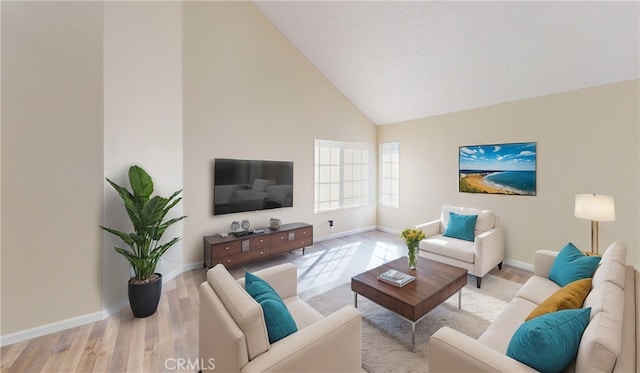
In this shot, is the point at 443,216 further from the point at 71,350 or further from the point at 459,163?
the point at 71,350

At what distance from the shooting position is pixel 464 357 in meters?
1.31

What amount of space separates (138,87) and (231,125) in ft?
4.50

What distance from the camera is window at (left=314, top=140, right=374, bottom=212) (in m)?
5.43

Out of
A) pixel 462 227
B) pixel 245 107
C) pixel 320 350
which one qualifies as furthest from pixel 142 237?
pixel 462 227

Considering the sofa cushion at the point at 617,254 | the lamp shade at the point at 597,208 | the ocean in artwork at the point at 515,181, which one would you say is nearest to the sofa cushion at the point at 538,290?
the sofa cushion at the point at 617,254

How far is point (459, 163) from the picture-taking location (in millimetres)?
4730

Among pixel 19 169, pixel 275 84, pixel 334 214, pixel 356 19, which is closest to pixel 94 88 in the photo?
pixel 19 169

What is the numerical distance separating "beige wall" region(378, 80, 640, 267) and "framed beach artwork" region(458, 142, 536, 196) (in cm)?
10

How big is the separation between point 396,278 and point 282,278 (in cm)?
114

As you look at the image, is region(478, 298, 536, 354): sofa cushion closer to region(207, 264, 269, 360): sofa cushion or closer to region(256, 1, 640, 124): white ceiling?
region(207, 264, 269, 360): sofa cushion

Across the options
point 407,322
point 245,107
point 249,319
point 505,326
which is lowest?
point 407,322

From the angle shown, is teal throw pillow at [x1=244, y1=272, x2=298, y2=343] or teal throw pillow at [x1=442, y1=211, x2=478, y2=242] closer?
teal throw pillow at [x1=244, y1=272, x2=298, y2=343]

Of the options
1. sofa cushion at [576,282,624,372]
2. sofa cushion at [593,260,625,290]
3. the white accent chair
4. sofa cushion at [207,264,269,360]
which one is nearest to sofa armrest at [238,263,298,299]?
sofa cushion at [207,264,269,360]

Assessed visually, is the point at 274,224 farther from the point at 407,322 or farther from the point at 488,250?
the point at 488,250
